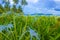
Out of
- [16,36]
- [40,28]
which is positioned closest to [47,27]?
[40,28]

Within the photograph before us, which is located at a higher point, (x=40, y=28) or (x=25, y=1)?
(x=25, y=1)

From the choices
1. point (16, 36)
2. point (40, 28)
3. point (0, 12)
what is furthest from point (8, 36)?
point (0, 12)

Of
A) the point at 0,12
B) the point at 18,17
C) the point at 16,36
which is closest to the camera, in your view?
the point at 16,36

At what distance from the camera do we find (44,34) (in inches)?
27.1

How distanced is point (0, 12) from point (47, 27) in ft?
1.32

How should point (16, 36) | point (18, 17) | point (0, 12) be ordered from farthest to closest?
point (0, 12), point (18, 17), point (16, 36)

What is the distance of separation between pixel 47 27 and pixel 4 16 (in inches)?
11.2

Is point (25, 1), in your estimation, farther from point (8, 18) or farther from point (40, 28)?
point (40, 28)

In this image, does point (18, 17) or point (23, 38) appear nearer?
point (23, 38)

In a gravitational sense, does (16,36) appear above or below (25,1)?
below

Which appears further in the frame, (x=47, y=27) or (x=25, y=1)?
(x=25, y=1)

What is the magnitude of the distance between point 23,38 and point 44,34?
0.32ft

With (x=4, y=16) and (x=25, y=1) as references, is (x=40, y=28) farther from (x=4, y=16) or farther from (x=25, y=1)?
(x=25, y=1)

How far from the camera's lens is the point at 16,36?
649 millimetres
